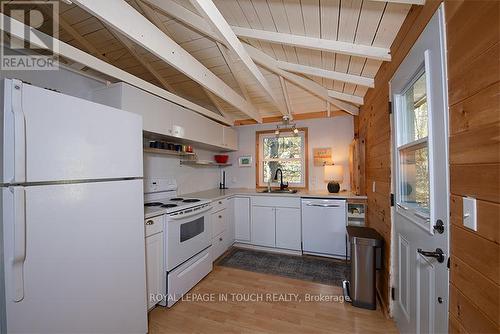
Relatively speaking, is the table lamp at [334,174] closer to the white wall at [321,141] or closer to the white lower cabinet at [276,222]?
the white wall at [321,141]

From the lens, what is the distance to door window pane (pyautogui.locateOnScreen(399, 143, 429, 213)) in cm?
126

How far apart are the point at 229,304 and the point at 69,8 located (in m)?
3.18

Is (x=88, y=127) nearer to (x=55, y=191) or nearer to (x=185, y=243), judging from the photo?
(x=55, y=191)

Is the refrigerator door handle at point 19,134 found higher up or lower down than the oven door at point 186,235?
higher up

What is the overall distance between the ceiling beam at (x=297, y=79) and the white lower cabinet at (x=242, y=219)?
6.42 feet

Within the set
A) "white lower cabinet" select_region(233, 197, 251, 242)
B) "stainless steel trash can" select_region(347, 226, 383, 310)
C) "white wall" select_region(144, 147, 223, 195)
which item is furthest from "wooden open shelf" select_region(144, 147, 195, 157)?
"stainless steel trash can" select_region(347, 226, 383, 310)

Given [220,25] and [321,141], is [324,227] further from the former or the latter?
[220,25]

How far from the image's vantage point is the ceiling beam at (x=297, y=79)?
236 cm

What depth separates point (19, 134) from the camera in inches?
38.4

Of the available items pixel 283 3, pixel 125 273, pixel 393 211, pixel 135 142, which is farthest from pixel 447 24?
pixel 125 273

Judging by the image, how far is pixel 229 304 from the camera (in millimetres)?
2070

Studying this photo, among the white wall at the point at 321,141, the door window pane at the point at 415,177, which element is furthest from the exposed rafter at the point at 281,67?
the door window pane at the point at 415,177

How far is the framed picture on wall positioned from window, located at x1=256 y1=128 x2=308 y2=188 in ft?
0.62

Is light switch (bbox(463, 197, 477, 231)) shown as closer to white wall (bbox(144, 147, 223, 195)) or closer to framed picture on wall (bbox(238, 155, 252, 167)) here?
white wall (bbox(144, 147, 223, 195))
